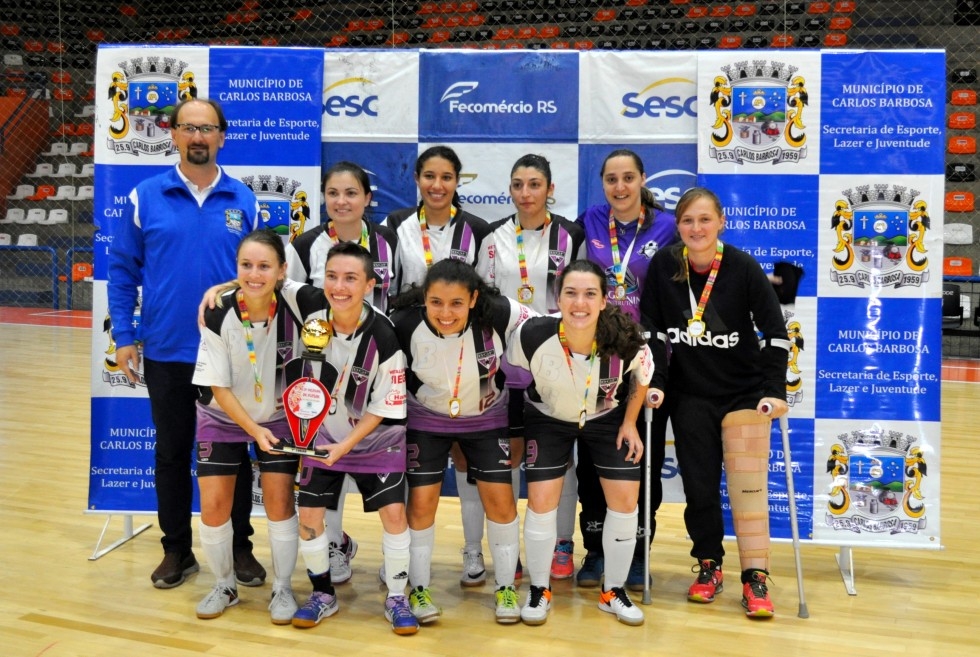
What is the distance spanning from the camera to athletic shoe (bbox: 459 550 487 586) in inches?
150

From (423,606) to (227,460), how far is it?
909 millimetres

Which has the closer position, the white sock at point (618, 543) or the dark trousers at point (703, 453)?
the white sock at point (618, 543)

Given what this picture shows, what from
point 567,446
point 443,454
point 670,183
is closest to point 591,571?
point 567,446

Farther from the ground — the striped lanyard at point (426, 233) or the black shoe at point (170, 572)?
the striped lanyard at point (426, 233)

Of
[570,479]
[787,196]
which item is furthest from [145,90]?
[787,196]

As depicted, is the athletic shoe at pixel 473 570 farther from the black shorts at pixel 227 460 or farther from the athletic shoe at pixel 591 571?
the black shorts at pixel 227 460

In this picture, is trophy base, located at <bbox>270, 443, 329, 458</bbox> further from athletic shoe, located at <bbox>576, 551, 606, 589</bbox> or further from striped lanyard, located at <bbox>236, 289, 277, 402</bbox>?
athletic shoe, located at <bbox>576, 551, 606, 589</bbox>

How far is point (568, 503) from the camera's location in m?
3.89

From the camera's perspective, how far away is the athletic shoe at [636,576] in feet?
12.3

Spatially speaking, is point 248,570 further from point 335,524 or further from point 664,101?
point 664,101

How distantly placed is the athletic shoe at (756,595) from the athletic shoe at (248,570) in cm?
193

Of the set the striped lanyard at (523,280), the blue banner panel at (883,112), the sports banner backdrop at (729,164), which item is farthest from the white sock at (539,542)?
the blue banner panel at (883,112)

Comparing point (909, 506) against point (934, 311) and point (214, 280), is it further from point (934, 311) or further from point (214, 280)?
point (214, 280)

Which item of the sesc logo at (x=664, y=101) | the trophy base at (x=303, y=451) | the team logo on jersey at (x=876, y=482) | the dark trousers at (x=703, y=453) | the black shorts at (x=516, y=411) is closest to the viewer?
the trophy base at (x=303, y=451)
